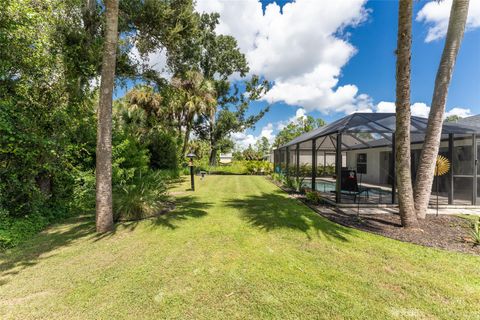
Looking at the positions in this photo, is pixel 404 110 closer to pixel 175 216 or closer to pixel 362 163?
pixel 175 216

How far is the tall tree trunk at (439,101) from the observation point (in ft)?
17.0

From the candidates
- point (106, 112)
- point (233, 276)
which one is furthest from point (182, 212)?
point (233, 276)

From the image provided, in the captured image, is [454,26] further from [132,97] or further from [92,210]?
[132,97]

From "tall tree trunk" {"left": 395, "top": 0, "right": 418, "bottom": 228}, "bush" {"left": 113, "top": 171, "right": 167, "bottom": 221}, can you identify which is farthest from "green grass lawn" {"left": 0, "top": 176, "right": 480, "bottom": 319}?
"tall tree trunk" {"left": 395, "top": 0, "right": 418, "bottom": 228}

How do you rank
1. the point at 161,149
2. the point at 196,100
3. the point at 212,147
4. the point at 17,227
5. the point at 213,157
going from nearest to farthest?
the point at 17,227, the point at 161,149, the point at 196,100, the point at 212,147, the point at 213,157

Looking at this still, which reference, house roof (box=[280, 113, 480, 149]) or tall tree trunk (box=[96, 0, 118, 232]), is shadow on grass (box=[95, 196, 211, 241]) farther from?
house roof (box=[280, 113, 480, 149])

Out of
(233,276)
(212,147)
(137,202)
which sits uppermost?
(212,147)

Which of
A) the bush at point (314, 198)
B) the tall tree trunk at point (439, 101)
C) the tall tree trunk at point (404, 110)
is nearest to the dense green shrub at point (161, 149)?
the bush at point (314, 198)

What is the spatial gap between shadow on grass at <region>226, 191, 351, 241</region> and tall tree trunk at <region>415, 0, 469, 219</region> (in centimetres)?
240

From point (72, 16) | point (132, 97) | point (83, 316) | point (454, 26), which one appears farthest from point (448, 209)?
point (132, 97)

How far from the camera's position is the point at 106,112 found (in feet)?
15.7

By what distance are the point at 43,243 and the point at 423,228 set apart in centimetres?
835

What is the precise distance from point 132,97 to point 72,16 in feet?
39.3

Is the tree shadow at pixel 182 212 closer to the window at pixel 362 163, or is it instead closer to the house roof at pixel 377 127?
the house roof at pixel 377 127
